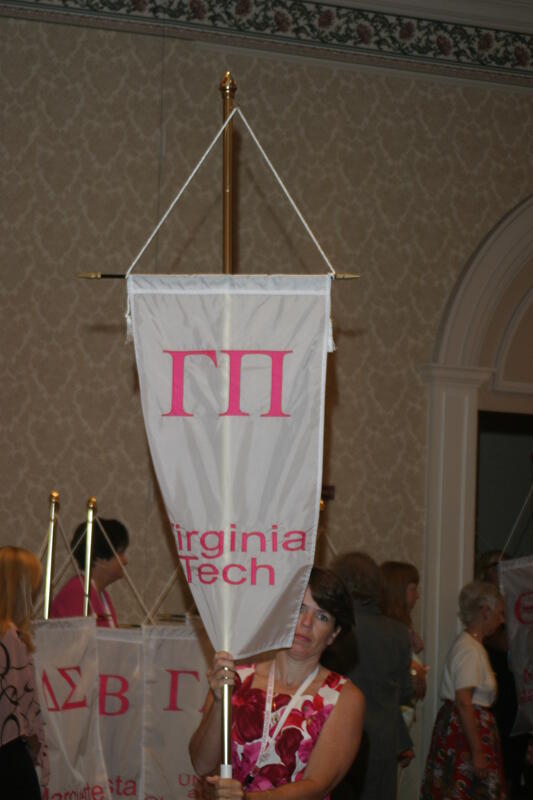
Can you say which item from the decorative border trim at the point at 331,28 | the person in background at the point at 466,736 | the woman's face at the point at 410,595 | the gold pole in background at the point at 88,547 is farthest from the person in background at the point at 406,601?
the decorative border trim at the point at 331,28

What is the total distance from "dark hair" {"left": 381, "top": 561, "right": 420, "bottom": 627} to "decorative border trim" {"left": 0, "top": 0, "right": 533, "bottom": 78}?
2.69 meters

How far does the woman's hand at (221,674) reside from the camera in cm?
303

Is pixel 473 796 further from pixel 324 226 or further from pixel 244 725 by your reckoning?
pixel 324 226

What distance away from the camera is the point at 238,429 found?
10.7 ft

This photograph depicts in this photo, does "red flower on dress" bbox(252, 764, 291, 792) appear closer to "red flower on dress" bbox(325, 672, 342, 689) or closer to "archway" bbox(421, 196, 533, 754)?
"red flower on dress" bbox(325, 672, 342, 689)

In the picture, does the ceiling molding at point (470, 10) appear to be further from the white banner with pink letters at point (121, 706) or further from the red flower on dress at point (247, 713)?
the red flower on dress at point (247, 713)

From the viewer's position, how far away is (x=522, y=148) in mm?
6723

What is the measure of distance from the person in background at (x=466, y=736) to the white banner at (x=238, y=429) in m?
2.27

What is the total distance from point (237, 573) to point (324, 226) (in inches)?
136

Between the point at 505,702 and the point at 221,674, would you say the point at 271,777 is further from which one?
the point at 505,702

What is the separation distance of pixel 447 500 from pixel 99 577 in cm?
206

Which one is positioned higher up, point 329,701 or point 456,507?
Answer: point 456,507

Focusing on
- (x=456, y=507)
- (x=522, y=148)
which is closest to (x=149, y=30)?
(x=522, y=148)

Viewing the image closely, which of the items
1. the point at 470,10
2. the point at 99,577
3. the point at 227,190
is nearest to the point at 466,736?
the point at 99,577
